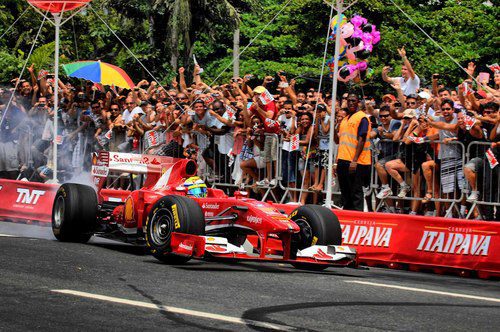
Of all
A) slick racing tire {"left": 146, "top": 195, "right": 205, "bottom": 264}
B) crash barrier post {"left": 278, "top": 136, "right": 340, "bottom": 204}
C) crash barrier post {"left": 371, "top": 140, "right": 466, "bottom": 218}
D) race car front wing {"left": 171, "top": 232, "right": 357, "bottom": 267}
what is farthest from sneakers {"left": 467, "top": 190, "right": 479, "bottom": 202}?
slick racing tire {"left": 146, "top": 195, "right": 205, "bottom": 264}

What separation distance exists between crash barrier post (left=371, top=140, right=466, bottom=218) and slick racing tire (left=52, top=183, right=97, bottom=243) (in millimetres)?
4795

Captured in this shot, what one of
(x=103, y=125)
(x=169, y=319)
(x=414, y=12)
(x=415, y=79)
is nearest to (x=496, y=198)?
(x=415, y=79)

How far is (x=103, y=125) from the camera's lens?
21719 millimetres

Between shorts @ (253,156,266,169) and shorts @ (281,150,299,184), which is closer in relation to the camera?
shorts @ (281,150,299,184)

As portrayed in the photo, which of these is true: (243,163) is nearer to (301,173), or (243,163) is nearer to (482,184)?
(301,173)

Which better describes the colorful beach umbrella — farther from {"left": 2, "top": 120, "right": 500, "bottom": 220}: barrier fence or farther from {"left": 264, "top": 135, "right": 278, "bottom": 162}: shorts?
{"left": 264, "top": 135, "right": 278, "bottom": 162}: shorts

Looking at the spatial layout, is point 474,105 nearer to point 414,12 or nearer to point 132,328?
point 132,328

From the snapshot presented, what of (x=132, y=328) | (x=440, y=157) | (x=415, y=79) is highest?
(x=415, y=79)

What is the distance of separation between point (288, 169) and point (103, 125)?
5732mm

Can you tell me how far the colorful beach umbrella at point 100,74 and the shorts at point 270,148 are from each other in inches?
268

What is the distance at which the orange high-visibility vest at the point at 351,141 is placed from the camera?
15.9 metres

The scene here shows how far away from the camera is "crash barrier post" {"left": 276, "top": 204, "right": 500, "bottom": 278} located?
12.8 metres

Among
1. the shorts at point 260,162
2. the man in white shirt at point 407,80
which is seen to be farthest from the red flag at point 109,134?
the man in white shirt at point 407,80

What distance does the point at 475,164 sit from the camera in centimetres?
1488
